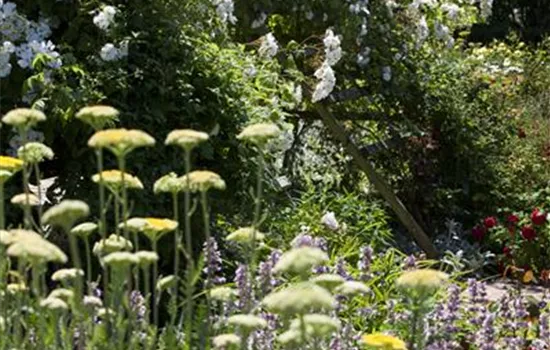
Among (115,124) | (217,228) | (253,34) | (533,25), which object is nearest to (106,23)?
(115,124)

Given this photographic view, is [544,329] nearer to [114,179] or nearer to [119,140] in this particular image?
[114,179]

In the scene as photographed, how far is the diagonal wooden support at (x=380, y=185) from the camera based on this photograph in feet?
20.2

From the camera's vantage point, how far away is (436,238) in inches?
257

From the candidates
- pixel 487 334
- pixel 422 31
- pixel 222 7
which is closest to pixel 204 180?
pixel 487 334

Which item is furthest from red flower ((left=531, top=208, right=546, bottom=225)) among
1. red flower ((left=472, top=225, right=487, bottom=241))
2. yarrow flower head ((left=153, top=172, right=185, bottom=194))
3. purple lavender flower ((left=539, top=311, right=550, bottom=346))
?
yarrow flower head ((left=153, top=172, right=185, bottom=194))

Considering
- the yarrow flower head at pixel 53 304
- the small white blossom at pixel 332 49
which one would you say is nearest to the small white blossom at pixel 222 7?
the small white blossom at pixel 332 49

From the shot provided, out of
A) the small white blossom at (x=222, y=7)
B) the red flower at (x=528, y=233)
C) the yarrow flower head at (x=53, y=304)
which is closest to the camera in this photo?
the yarrow flower head at (x=53, y=304)

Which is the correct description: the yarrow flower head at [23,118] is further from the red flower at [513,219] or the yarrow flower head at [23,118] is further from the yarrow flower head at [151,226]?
the red flower at [513,219]

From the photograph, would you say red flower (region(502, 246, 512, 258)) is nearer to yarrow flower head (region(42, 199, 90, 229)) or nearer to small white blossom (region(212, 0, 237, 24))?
small white blossom (region(212, 0, 237, 24))

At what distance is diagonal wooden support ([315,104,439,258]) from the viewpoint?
6160 millimetres

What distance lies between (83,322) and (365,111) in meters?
4.72

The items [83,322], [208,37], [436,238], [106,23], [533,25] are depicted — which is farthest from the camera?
[533,25]

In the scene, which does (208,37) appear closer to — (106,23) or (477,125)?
(106,23)

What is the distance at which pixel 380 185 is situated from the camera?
20.3 ft
